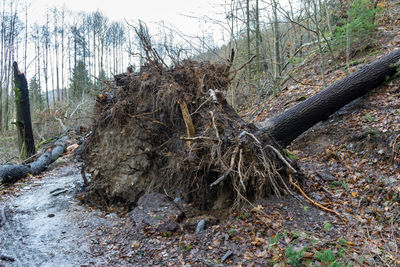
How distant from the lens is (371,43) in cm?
897

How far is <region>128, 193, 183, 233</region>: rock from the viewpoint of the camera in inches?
170

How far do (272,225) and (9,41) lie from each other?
28486 millimetres

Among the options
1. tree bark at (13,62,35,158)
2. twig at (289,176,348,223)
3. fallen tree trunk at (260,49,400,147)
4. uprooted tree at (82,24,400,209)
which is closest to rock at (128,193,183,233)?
uprooted tree at (82,24,400,209)

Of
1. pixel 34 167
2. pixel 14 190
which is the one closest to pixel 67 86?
pixel 34 167

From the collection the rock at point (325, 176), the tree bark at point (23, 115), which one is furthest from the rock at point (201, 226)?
the tree bark at point (23, 115)

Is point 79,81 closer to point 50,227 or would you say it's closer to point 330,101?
point 50,227

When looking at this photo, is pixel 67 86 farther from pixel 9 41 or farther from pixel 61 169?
pixel 61 169

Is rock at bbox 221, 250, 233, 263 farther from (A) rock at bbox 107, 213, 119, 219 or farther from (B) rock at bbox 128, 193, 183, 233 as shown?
(A) rock at bbox 107, 213, 119, 219

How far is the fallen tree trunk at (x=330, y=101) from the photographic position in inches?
255

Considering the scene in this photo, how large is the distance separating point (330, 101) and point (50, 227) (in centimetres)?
712

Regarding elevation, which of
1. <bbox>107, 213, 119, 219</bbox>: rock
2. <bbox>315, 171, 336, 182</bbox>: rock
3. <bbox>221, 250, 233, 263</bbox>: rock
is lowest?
<bbox>107, 213, 119, 219</bbox>: rock

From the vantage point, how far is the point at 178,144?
569 centimetres

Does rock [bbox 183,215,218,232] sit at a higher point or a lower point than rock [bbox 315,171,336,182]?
lower

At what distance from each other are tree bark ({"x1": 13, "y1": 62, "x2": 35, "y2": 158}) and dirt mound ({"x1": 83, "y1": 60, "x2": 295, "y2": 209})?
5.48 meters
